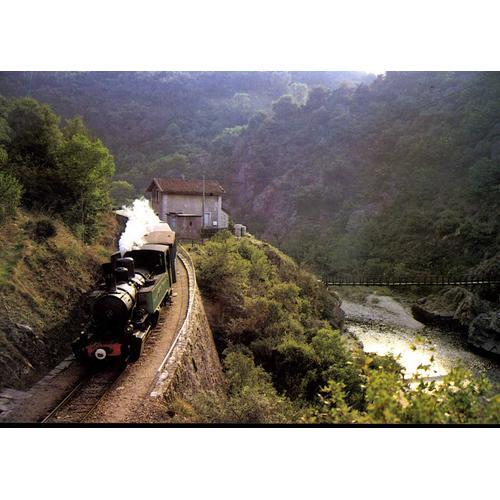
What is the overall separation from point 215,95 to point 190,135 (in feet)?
19.3

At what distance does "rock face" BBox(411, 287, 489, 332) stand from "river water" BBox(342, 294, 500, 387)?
73 centimetres

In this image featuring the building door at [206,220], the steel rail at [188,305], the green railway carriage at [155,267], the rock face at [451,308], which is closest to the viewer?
the steel rail at [188,305]

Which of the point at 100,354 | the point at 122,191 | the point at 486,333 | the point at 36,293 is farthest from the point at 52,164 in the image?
the point at 122,191

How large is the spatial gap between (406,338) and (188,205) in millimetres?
15497

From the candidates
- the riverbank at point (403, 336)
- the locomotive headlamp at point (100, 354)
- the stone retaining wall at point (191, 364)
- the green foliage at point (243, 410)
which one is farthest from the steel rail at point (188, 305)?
the riverbank at point (403, 336)

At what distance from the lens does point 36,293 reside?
Result: 11242 mm

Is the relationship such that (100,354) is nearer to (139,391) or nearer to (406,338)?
(139,391)

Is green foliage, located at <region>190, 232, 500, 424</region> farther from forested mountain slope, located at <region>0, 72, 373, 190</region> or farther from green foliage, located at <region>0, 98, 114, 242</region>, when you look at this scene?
forested mountain slope, located at <region>0, 72, 373, 190</region>

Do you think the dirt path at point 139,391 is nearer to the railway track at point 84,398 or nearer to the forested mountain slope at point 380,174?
the railway track at point 84,398

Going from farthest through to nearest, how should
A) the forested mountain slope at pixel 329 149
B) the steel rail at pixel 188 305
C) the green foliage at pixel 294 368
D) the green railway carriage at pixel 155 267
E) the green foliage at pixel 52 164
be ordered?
the forested mountain slope at pixel 329 149
the green foliage at pixel 52 164
the green railway carriage at pixel 155 267
the steel rail at pixel 188 305
the green foliage at pixel 294 368

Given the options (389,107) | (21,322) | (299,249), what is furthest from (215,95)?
(21,322)

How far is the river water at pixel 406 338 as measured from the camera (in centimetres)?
1853

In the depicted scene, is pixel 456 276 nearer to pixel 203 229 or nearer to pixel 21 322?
pixel 203 229

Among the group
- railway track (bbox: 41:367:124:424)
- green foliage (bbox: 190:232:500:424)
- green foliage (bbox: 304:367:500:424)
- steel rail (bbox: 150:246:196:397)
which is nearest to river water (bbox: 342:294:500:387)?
green foliage (bbox: 190:232:500:424)
